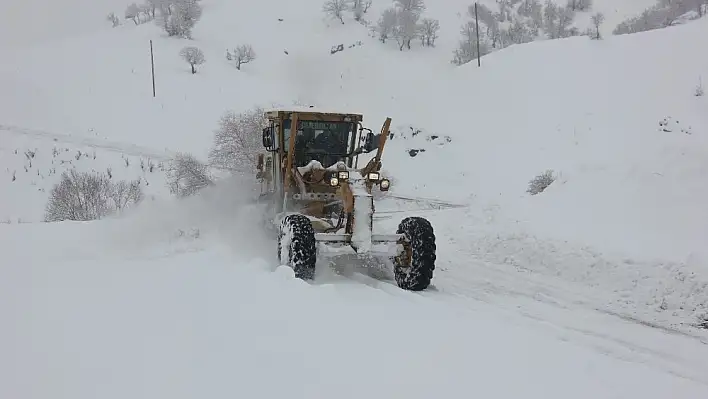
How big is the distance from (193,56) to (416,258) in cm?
3144

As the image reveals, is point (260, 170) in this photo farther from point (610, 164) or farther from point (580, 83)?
point (580, 83)

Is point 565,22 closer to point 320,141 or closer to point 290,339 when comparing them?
point 320,141

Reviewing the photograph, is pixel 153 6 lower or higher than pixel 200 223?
higher

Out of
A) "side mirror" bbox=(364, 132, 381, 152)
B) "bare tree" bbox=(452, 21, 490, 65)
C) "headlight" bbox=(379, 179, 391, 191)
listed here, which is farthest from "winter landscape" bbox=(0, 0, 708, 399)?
"bare tree" bbox=(452, 21, 490, 65)

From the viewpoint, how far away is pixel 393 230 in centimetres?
1327

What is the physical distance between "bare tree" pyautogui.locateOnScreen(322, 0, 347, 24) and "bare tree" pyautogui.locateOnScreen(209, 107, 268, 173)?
26332mm

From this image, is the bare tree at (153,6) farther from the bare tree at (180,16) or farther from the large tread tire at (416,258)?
the large tread tire at (416,258)

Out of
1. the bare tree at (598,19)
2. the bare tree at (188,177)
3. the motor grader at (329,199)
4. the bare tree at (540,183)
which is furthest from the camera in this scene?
the bare tree at (598,19)

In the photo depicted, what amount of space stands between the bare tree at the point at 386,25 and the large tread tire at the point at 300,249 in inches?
1391

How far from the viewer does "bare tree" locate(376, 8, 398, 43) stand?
1634 inches

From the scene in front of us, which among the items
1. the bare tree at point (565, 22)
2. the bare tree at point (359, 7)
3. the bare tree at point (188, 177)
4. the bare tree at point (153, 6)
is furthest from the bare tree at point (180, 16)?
the bare tree at point (565, 22)

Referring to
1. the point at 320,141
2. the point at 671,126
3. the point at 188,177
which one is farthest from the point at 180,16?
the point at 320,141

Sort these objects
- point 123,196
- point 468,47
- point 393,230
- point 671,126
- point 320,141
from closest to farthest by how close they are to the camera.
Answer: point 320,141
point 393,230
point 123,196
point 671,126
point 468,47

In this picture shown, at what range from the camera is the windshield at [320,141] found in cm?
958
